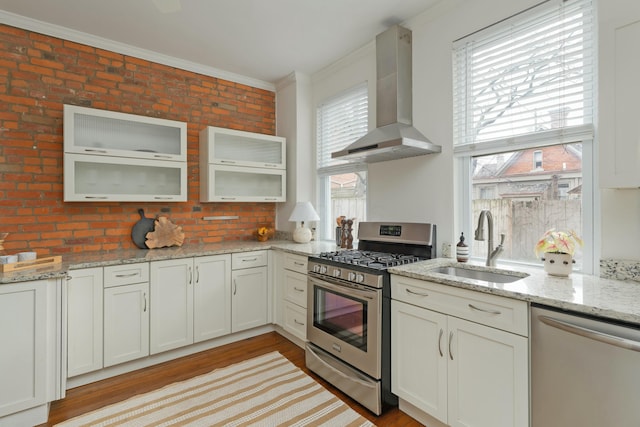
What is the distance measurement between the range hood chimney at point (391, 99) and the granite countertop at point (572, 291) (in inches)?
41.6

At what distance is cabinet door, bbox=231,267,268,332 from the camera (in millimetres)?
3156

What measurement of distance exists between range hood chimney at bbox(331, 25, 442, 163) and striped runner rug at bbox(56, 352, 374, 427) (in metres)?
1.86

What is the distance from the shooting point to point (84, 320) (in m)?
2.40

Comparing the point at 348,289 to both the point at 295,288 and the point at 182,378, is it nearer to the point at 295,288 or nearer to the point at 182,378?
the point at 295,288

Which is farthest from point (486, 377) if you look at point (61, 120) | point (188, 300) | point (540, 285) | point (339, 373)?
point (61, 120)

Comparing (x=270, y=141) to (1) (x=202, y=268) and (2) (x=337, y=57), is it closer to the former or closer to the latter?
(2) (x=337, y=57)

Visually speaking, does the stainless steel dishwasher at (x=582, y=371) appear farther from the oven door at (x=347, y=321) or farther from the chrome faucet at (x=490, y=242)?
the oven door at (x=347, y=321)

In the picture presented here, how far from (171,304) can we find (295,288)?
3.63ft

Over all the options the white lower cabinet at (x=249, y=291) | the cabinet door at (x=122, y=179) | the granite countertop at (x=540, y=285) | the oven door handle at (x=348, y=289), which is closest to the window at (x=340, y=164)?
the white lower cabinet at (x=249, y=291)

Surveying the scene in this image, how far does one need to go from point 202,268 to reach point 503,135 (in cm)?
269

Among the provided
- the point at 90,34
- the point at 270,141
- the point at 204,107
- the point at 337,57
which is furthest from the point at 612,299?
the point at 90,34

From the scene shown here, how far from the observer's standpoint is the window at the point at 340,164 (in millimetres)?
3330

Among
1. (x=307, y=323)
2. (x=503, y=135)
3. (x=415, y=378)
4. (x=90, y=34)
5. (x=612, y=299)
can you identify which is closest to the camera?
(x=612, y=299)

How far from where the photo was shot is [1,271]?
2066 mm
